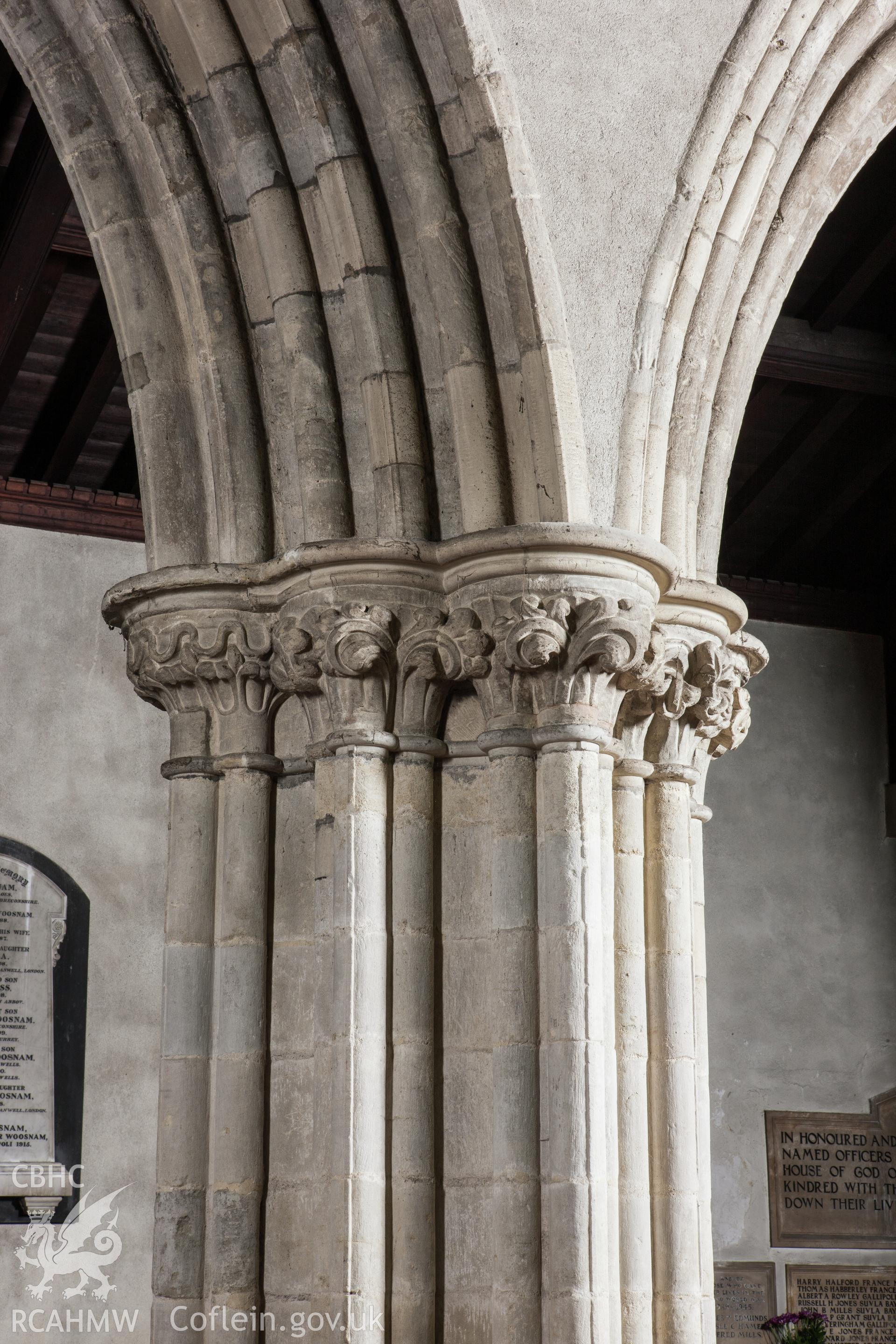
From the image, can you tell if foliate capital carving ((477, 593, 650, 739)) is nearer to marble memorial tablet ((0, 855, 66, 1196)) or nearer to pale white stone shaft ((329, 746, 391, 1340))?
pale white stone shaft ((329, 746, 391, 1340))

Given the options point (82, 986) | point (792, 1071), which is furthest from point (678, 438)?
point (792, 1071)

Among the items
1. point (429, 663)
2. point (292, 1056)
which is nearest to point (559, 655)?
point (429, 663)

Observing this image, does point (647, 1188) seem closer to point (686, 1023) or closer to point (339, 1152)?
point (686, 1023)

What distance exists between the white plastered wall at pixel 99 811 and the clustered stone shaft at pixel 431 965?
357 cm

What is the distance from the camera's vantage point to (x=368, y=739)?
297 cm

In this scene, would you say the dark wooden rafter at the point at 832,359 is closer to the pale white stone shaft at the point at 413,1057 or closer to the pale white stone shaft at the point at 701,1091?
the pale white stone shaft at the point at 701,1091

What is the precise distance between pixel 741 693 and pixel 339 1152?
4.08ft

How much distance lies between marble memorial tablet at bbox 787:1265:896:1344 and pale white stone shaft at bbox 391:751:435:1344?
16.7ft

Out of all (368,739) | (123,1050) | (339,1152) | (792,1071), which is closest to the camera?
(339,1152)

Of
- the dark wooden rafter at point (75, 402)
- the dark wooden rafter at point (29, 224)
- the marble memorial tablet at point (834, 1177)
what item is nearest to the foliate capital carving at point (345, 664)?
the dark wooden rafter at point (29, 224)

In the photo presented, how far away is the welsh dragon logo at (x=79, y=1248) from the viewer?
6.16 metres

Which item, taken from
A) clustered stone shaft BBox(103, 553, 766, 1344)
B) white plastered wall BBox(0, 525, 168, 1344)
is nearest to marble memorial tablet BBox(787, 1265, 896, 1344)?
white plastered wall BBox(0, 525, 168, 1344)

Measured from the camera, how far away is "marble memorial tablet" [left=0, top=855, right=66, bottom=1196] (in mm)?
6270

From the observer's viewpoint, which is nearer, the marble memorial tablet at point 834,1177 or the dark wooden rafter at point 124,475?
the dark wooden rafter at point 124,475
